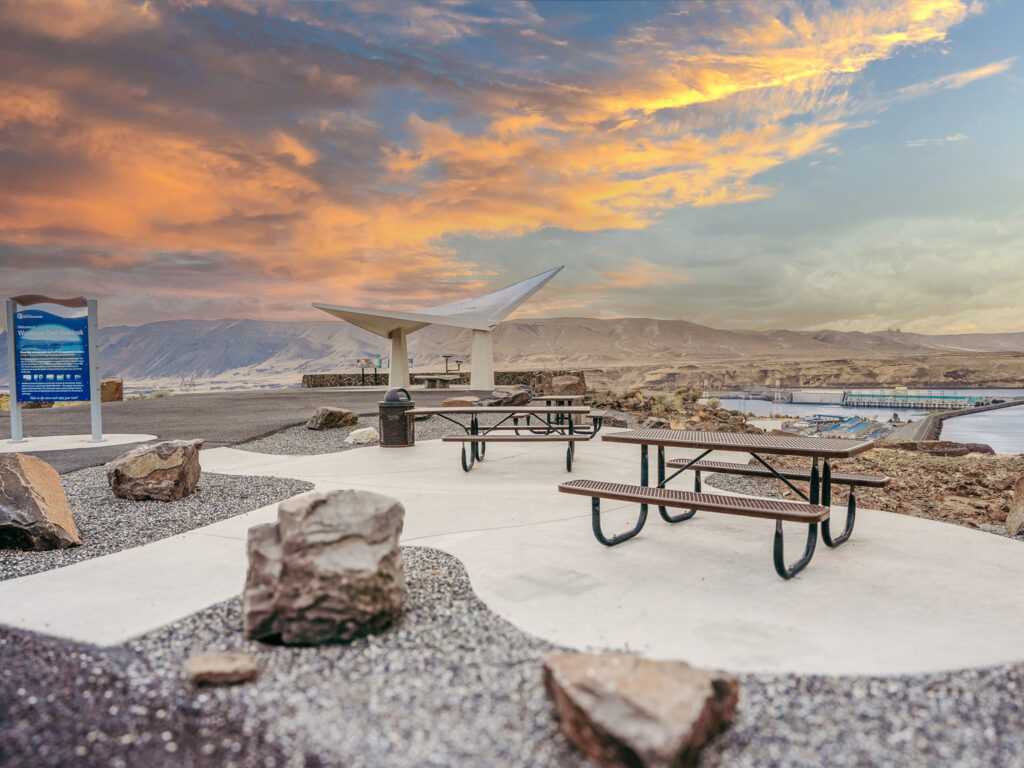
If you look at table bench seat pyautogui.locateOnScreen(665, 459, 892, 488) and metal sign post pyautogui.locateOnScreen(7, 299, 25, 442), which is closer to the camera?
table bench seat pyautogui.locateOnScreen(665, 459, 892, 488)

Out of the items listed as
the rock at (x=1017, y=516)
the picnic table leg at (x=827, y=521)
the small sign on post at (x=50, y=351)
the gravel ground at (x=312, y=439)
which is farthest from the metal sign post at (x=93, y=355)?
the rock at (x=1017, y=516)

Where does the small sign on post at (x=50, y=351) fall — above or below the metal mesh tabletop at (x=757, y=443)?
above

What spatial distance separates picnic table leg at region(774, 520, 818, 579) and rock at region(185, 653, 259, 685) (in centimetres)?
254

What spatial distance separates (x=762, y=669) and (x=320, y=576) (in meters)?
1.78

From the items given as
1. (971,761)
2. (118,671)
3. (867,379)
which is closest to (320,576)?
(118,671)

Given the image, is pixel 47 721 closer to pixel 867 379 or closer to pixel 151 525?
pixel 151 525

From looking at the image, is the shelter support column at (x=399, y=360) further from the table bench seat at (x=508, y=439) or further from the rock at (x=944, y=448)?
the table bench seat at (x=508, y=439)

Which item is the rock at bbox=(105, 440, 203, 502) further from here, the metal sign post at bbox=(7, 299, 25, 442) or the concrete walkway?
the metal sign post at bbox=(7, 299, 25, 442)

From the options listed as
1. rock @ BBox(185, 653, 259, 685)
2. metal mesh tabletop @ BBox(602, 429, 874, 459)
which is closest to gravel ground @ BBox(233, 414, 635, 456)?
metal mesh tabletop @ BBox(602, 429, 874, 459)

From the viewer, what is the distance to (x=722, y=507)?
3377 millimetres

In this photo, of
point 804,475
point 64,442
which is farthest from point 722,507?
point 64,442

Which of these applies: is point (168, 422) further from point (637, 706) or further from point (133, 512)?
point (637, 706)

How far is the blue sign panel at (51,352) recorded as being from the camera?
877cm

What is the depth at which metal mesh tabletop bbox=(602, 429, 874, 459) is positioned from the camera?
3.59 meters
